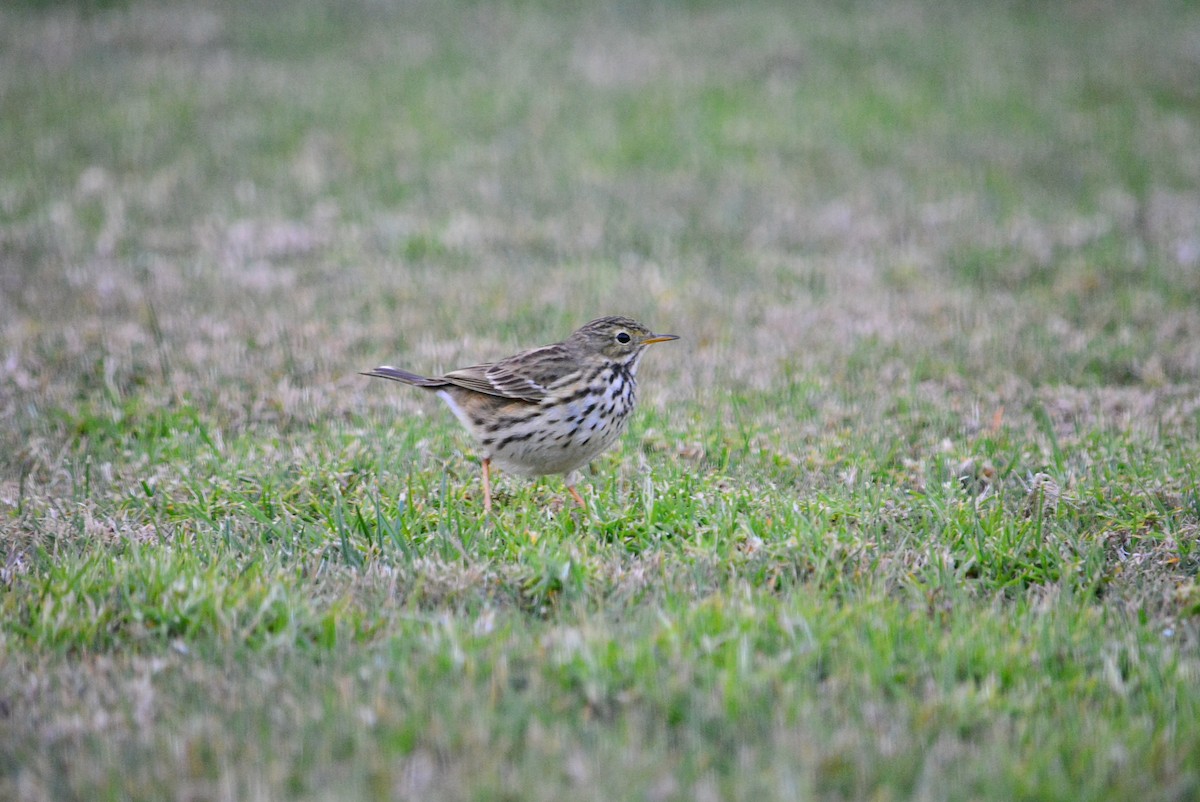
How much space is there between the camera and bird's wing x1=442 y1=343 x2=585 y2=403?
6465 mm

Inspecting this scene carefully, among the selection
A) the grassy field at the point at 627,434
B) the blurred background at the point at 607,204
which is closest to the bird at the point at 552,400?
the grassy field at the point at 627,434

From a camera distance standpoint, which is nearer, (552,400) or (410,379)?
(552,400)

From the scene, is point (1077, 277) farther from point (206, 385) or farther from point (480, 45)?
point (480, 45)

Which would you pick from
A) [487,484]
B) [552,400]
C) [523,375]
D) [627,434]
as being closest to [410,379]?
[523,375]

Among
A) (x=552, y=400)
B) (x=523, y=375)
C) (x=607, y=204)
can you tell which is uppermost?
(x=607, y=204)

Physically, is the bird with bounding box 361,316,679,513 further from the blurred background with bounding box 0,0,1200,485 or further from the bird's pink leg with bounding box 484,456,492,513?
the blurred background with bounding box 0,0,1200,485

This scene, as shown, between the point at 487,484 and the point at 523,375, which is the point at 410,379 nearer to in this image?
the point at 523,375

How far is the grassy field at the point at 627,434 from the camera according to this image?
405cm

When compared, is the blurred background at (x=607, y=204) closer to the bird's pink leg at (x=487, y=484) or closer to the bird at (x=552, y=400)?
the bird at (x=552, y=400)

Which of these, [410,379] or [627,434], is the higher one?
[410,379]

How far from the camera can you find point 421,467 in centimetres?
679

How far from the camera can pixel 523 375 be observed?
6547 mm

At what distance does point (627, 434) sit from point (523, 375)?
1.07 metres

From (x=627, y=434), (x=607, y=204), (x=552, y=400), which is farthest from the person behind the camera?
(x=607, y=204)
